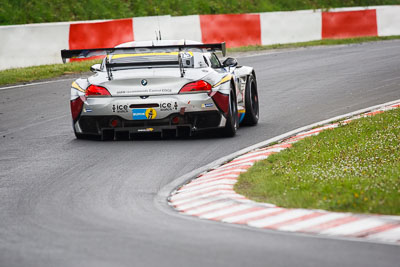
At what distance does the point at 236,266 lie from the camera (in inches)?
207

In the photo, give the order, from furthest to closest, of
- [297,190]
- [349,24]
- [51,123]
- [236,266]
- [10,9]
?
[349,24], [10,9], [51,123], [297,190], [236,266]

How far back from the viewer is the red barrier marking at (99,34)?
22875 mm

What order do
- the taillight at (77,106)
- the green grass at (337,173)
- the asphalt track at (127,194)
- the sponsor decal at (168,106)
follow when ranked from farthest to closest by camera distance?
the taillight at (77,106) < the sponsor decal at (168,106) < the green grass at (337,173) < the asphalt track at (127,194)

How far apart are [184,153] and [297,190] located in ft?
10.0

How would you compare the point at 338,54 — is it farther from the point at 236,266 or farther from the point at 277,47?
the point at 236,266

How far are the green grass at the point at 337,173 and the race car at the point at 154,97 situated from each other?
138cm

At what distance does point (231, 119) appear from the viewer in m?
11.5

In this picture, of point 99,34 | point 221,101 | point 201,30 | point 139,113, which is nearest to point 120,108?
point 139,113

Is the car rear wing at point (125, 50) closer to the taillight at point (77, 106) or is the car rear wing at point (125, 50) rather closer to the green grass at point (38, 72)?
the taillight at point (77, 106)

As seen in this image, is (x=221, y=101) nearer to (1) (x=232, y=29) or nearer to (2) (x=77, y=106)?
(2) (x=77, y=106)

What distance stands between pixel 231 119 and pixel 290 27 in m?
18.4

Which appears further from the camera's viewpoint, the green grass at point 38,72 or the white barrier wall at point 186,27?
the white barrier wall at point 186,27

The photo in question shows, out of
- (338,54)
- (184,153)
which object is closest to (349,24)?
(338,54)

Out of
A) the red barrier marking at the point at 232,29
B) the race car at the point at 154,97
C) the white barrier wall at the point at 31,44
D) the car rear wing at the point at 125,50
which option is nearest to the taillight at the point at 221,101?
the race car at the point at 154,97
